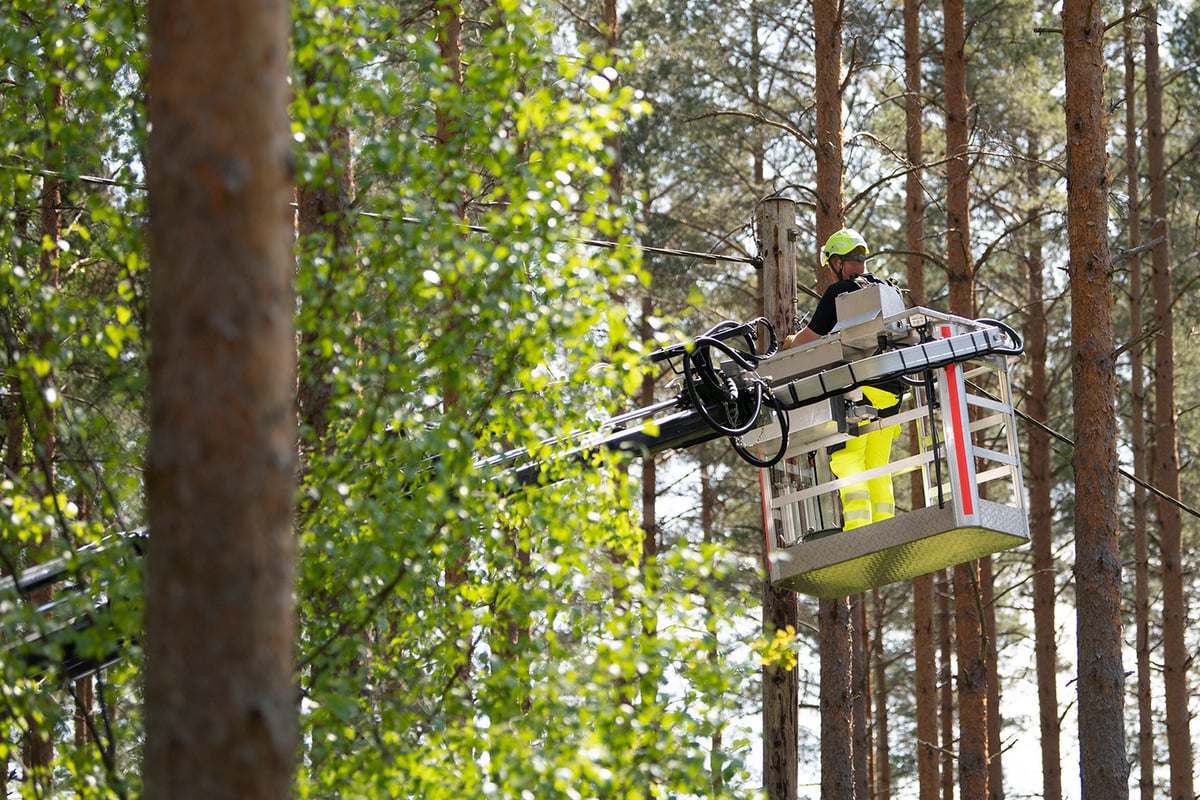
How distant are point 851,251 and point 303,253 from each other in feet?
15.0

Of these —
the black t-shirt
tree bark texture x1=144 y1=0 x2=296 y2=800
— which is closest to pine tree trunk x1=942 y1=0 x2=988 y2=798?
the black t-shirt

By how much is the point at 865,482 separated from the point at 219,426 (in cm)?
615

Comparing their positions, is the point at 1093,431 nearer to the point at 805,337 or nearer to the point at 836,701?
the point at 805,337

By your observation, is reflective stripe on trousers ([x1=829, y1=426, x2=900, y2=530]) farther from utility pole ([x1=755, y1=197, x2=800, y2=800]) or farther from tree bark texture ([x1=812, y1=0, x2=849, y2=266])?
tree bark texture ([x1=812, y1=0, x2=849, y2=266])

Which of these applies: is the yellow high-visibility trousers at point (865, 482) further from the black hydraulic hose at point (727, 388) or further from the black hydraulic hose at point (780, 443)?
the black hydraulic hose at point (727, 388)

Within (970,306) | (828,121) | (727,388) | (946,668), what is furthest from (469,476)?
(946,668)

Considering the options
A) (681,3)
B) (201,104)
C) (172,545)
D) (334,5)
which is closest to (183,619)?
(172,545)

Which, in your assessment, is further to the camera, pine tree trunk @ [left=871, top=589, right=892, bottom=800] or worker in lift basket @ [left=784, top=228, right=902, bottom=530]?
pine tree trunk @ [left=871, top=589, right=892, bottom=800]

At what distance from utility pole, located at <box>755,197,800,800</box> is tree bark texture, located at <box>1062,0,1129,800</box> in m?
2.15

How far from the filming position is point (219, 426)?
4008 mm

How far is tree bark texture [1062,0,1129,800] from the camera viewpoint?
37.2 ft

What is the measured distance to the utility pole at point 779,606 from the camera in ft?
35.9

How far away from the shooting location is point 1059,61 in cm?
2225

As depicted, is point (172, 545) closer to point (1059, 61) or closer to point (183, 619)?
point (183, 619)
